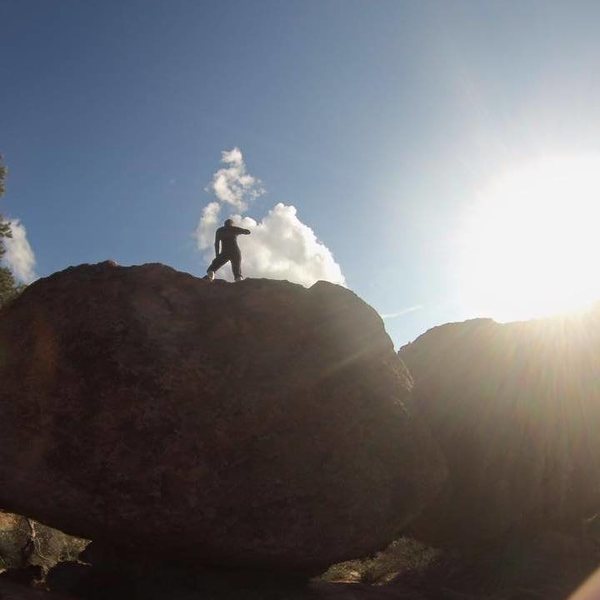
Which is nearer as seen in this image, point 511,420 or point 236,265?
point 511,420

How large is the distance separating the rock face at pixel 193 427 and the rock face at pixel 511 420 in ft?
12.1

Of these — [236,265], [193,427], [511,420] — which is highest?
[236,265]

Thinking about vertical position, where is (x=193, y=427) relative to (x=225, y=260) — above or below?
below

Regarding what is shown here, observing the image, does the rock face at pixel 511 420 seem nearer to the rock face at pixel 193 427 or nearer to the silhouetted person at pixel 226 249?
the rock face at pixel 193 427

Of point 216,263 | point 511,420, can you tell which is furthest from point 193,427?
point 511,420

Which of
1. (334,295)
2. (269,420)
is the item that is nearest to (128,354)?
(269,420)

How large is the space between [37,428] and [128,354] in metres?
1.83

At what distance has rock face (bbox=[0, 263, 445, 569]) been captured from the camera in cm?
884

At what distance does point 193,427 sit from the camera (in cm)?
903

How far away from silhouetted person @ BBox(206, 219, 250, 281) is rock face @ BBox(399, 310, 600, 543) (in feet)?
19.9

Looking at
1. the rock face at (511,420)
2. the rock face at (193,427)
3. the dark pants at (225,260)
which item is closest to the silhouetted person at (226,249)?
the dark pants at (225,260)

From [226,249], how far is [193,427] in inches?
284

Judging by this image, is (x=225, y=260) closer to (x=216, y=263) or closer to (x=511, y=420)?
(x=216, y=263)

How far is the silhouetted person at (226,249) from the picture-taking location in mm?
15352
